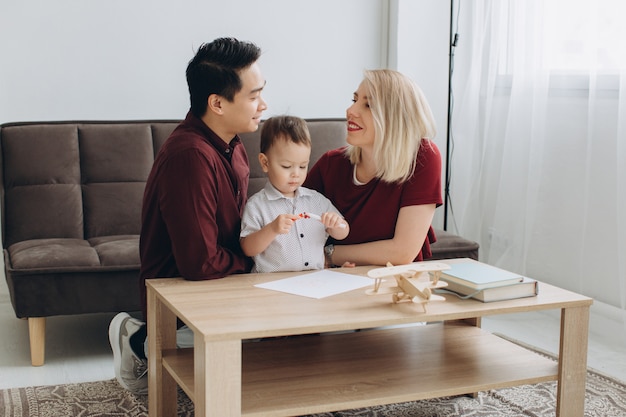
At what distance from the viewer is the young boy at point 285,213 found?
7.02 feet

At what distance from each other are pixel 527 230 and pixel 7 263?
6.74ft

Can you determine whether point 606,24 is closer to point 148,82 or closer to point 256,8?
point 256,8

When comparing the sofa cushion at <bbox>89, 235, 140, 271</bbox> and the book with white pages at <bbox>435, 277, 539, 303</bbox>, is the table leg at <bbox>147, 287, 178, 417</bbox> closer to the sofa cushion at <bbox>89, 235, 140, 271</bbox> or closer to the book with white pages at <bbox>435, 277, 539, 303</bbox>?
the book with white pages at <bbox>435, 277, 539, 303</bbox>

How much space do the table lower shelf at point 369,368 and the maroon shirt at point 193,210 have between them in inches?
9.1

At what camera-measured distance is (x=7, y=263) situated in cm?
277

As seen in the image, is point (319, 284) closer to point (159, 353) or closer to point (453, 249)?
point (159, 353)

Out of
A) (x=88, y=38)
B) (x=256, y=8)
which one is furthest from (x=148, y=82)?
(x=256, y=8)

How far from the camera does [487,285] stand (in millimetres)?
1895

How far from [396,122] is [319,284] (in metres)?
0.55

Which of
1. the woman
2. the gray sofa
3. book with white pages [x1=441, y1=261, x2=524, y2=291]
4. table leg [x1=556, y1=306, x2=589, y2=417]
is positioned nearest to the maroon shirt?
the woman

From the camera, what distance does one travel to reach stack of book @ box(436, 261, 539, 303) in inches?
74.7

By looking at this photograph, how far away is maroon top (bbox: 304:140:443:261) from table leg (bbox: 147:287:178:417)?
0.61 metres

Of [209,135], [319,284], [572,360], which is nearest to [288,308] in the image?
[319,284]

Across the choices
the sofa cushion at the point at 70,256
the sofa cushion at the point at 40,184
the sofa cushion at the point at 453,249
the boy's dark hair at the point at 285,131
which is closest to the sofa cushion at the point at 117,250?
the sofa cushion at the point at 70,256
